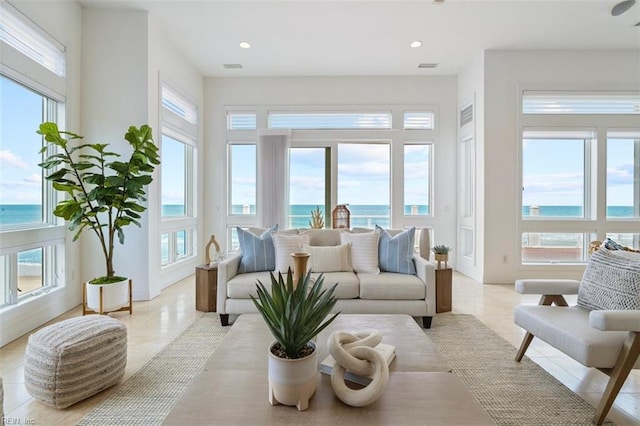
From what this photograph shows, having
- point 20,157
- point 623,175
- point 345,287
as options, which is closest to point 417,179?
point 623,175

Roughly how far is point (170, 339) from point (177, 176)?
301cm

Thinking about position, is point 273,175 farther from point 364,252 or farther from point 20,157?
point 20,157

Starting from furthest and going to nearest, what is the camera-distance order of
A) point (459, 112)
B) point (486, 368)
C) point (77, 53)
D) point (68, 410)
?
point (459, 112) < point (77, 53) < point (486, 368) < point (68, 410)

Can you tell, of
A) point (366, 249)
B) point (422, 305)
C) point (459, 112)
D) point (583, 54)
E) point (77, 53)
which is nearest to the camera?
point (422, 305)

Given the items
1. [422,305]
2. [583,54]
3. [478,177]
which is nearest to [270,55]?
[478,177]

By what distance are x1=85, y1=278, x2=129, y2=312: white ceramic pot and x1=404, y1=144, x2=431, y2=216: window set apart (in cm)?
451

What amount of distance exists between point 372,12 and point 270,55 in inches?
70.1

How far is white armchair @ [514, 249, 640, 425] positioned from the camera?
1684 millimetres

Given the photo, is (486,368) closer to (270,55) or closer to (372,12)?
(372,12)

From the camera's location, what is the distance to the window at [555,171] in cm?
498

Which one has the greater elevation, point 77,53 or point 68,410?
point 77,53

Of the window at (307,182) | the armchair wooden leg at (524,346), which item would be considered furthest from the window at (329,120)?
the armchair wooden leg at (524,346)

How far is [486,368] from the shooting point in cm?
235

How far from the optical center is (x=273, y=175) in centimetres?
580
